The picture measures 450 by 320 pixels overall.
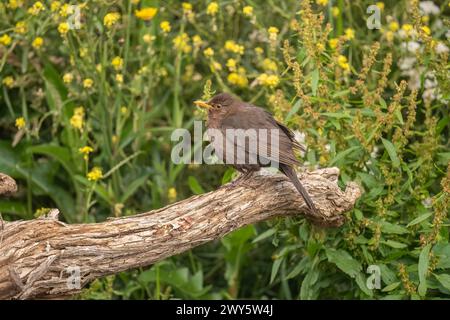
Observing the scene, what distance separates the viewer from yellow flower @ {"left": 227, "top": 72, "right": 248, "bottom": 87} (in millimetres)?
6555

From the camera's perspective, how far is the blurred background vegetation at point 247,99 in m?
5.40

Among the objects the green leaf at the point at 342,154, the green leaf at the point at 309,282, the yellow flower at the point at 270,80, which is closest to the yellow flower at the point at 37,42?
the yellow flower at the point at 270,80

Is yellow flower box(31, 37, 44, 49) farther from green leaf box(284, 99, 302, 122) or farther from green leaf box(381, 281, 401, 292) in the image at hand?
green leaf box(381, 281, 401, 292)

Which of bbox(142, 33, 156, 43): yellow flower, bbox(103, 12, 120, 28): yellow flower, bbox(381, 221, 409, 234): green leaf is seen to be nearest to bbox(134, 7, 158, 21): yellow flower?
bbox(142, 33, 156, 43): yellow flower

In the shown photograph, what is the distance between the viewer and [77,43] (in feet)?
22.0

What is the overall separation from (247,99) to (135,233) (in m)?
2.90

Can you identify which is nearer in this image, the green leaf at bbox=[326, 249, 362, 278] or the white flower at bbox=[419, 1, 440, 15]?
the green leaf at bbox=[326, 249, 362, 278]

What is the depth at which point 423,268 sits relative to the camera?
16.3ft

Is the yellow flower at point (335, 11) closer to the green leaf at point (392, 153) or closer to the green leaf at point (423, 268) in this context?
the green leaf at point (392, 153)

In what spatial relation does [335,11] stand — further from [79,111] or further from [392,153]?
[79,111]

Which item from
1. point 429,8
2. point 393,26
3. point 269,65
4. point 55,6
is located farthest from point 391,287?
point 55,6

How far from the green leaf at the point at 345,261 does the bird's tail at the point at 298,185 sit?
0.47 metres

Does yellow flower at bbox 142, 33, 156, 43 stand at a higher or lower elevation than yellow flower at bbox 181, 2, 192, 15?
lower
